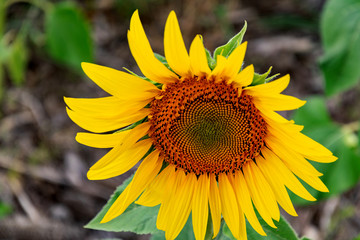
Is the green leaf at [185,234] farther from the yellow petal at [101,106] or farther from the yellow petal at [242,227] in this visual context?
the yellow petal at [101,106]

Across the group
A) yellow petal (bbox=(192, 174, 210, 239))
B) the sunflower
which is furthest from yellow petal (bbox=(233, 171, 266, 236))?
yellow petal (bbox=(192, 174, 210, 239))

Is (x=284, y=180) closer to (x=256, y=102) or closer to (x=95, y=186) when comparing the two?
(x=256, y=102)

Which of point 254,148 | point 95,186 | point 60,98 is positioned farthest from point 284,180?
point 60,98

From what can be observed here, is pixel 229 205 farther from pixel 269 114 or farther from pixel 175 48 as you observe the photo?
pixel 175 48

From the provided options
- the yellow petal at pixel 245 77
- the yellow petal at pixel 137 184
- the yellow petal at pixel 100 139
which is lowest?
the yellow petal at pixel 137 184

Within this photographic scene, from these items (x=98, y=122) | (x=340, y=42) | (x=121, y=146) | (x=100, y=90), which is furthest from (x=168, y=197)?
(x=100, y=90)

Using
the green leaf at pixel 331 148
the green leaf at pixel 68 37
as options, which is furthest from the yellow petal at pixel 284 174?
the green leaf at pixel 68 37
